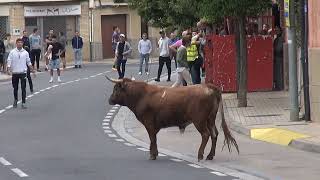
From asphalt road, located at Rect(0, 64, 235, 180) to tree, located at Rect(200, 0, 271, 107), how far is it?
3.40 metres

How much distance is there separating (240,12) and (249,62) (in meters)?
4.04

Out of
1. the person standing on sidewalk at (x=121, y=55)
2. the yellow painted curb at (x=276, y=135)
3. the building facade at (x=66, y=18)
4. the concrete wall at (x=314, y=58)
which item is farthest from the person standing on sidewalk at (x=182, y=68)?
the building facade at (x=66, y=18)

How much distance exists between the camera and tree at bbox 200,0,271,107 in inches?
666

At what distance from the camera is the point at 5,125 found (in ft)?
54.3

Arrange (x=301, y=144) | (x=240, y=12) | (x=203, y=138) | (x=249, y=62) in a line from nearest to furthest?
(x=203, y=138) → (x=301, y=144) → (x=240, y=12) → (x=249, y=62)

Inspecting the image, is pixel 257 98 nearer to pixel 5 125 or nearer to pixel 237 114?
pixel 237 114

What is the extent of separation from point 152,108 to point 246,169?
183 centimetres

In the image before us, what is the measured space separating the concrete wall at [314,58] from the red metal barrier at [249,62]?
18.8ft

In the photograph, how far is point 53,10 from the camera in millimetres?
46844

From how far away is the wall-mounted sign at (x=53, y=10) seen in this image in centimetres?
4649

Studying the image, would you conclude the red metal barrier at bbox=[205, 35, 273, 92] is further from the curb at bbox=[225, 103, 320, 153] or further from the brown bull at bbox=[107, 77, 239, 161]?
the brown bull at bbox=[107, 77, 239, 161]

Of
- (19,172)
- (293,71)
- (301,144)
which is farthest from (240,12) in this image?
(19,172)

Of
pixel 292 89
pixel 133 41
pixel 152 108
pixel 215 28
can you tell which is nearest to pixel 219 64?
pixel 215 28

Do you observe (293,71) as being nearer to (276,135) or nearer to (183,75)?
(276,135)
